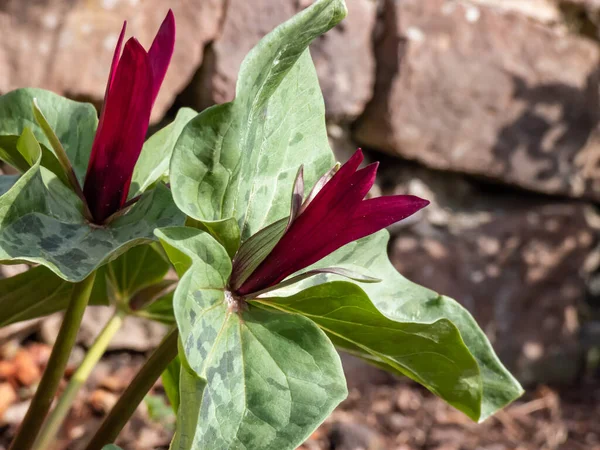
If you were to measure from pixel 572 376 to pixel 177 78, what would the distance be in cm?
151

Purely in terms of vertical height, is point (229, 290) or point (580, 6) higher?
point (229, 290)

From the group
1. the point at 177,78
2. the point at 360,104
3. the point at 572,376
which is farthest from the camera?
the point at 572,376

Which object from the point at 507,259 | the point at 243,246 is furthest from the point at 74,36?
the point at 507,259

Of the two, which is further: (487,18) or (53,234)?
(487,18)

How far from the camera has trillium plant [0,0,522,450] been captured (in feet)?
1.76

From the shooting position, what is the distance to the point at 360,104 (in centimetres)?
172

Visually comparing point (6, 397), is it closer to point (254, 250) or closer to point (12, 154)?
point (12, 154)

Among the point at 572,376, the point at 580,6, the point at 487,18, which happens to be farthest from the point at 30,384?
the point at 580,6

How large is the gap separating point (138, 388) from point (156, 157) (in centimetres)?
28

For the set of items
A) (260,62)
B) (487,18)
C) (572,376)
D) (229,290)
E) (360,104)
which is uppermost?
(260,62)

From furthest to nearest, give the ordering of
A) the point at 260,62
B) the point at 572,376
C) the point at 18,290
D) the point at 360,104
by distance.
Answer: the point at 572,376
the point at 360,104
the point at 18,290
the point at 260,62

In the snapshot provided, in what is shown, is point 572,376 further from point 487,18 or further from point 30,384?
point 30,384

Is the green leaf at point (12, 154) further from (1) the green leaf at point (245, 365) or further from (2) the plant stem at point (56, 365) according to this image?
(1) the green leaf at point (245, 365)

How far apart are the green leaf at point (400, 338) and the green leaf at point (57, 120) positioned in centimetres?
31
